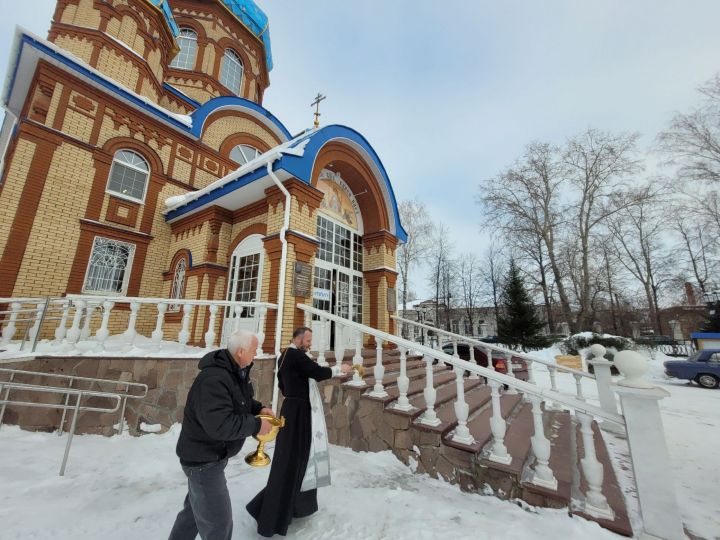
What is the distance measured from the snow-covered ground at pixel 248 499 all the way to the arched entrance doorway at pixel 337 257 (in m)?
3.73

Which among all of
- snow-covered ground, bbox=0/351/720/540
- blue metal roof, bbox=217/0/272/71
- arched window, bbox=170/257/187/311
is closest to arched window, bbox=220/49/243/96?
blue metal roof, bbox=217/0/272/71

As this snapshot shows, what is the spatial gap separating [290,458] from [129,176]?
9443mm

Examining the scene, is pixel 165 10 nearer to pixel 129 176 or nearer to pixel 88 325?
pixel 129 176

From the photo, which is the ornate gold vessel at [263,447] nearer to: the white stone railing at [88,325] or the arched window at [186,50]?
the white stone railing at [88,325]

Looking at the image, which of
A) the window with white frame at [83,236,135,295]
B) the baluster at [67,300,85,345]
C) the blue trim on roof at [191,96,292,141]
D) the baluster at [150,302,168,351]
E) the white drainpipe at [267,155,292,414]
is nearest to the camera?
the baluster at [67,300,85,345]

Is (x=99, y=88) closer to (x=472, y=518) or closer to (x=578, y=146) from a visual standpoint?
(x=472, y=518)

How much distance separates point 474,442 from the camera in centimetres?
330

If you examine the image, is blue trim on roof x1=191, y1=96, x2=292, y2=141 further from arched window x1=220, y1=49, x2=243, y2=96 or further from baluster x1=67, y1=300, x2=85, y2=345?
baluster x1=67, y1=300, x2=85, y2=345

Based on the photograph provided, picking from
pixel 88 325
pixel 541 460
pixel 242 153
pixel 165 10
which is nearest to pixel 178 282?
pixel 88 325

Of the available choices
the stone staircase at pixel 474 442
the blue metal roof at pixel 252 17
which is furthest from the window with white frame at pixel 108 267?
the blue metal roof at pixel 252 17

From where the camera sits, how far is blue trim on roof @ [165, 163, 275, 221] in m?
6.28

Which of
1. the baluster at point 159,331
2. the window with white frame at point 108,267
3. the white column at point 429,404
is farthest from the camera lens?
the window with white frame at point 108,267

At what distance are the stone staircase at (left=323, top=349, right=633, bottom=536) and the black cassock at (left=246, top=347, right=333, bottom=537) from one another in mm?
1491

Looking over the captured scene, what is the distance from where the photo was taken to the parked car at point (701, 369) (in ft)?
32.2
